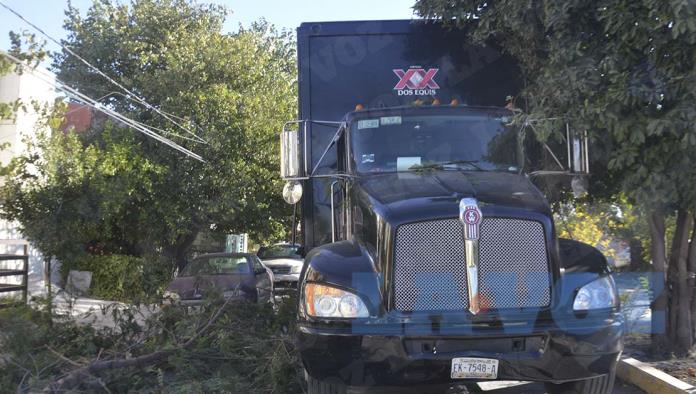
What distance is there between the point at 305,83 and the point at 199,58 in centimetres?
1409

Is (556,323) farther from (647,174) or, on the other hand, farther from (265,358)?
(265,358)

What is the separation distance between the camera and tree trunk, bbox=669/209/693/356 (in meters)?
7.79

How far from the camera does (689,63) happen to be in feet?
19.9

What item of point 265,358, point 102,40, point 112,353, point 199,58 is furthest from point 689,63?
point 102,40

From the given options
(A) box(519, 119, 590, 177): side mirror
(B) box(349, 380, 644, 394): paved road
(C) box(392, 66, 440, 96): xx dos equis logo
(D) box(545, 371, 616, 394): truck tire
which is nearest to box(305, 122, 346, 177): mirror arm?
(C) box(392, 66, 440, 96): xx dos equis logo

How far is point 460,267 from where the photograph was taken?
16.4 feet

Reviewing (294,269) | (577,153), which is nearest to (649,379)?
(577,153)

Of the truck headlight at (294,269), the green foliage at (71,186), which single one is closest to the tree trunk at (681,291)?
the green foliage at (71,186)

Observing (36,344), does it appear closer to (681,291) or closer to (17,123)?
(681,291)

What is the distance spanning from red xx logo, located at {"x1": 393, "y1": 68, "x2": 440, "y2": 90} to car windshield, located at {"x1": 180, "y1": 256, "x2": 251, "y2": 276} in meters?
6.85

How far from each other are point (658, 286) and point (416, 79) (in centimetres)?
361

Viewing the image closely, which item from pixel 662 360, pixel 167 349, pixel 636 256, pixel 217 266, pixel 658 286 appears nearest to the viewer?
pixel 167 349

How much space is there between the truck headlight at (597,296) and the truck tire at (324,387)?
177 cm

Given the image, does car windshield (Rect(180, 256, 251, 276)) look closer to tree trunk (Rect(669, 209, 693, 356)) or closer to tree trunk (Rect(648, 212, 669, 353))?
tree trunk (Rect(648, 212, 669, 353))
